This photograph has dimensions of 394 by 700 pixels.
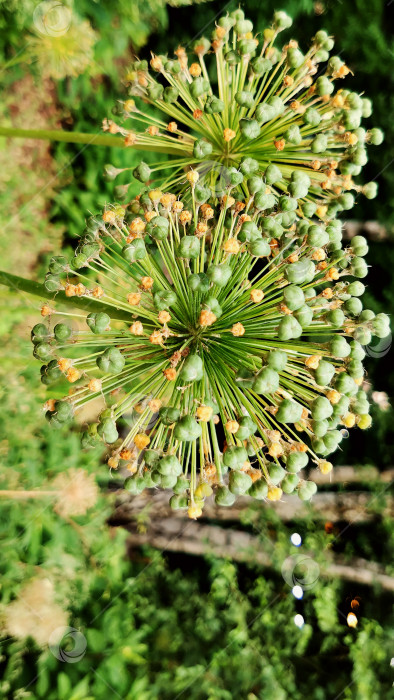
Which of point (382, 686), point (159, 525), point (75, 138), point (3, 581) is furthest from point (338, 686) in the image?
point (75, 138)

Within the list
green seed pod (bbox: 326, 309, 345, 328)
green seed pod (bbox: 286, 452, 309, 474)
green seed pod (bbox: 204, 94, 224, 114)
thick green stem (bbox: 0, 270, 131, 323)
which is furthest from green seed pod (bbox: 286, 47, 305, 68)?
green seed pod (bbox: 286, 452, 309, 474)

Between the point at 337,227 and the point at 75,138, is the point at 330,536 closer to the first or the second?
the point at 337,227

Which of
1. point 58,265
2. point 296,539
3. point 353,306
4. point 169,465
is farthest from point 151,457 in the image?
point 296,539

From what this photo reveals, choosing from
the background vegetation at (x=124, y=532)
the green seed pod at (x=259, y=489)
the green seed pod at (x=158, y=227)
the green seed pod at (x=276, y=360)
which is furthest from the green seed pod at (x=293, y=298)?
the background vegetation at (x=124, y=532)

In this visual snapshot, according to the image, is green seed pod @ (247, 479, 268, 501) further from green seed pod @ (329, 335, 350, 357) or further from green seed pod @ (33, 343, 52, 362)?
green seed pod @ (33, 343, 52, 362)

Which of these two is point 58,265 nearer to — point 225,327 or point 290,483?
point 225,327

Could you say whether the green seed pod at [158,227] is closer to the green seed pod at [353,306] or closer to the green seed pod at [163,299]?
the green seed pod at [163,299]
